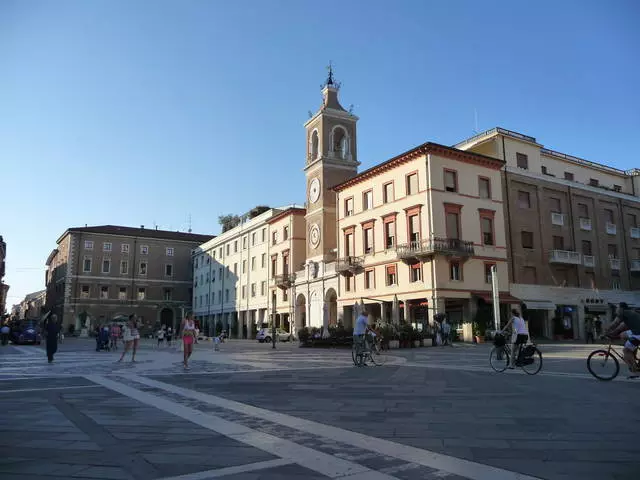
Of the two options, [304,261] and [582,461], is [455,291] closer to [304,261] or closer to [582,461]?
[304,261]

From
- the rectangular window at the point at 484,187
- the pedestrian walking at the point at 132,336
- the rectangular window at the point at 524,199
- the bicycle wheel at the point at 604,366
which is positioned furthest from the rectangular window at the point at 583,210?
the pedestrian walking at the point at 132,336

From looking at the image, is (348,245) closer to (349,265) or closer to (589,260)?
(349,265)

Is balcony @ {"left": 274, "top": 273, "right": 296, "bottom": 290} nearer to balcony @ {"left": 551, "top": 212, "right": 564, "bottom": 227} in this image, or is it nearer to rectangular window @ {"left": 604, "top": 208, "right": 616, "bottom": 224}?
balcony @ {"left": 551, "top": 212, "right": 564, "bottom": 227}

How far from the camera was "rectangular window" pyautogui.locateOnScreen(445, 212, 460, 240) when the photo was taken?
1421 inches

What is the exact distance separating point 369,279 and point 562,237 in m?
16.4

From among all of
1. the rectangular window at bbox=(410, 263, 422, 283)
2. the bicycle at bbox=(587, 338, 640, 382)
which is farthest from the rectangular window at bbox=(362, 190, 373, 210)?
the bicycle at bbox=(587, 338, 640, 382)

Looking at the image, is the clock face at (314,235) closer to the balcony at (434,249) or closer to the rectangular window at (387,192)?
the rectangular window at (387,192)

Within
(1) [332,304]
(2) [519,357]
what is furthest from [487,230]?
(2) [519,357]

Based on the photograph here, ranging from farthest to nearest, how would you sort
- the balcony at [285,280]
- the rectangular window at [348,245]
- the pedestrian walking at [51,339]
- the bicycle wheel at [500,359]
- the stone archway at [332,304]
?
the balcony at [285,280] < the stone archway at [332,304] < the rectangular window at [348,245] < the pedestrian walking at [51,339] < the bicycle wheel at [500,359]

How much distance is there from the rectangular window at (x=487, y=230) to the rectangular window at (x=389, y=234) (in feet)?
20.9

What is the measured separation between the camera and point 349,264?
4162cm

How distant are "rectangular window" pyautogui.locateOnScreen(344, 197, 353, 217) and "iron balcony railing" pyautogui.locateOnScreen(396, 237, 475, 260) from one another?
328 inches

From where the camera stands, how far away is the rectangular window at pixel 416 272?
3588 cm

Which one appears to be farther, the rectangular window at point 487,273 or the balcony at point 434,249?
the rectangular window at point 487,273
